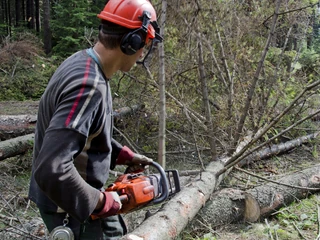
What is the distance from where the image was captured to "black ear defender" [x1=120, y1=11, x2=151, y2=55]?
176cm

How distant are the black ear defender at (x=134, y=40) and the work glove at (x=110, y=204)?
744 millimetres

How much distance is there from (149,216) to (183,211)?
0.45 metres

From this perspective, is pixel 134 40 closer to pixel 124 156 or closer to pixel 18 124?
pixel 124 156

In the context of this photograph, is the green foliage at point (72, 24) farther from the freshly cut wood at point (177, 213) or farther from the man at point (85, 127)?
the man at point (85, 127)

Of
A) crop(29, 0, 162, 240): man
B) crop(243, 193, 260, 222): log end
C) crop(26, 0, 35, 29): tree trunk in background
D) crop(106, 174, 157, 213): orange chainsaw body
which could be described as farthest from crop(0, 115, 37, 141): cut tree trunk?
crop(26, 0, 35, 29): tree trunk in background

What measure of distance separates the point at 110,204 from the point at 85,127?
19.0 inches

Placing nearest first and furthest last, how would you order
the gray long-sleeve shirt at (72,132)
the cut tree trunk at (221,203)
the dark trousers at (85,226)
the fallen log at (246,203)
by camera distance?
the gray long-sleeve shirt at (72,132)
the dark trousers at (85,226)
the cut tree trunk at (221,203)
the fallen log at (246,203)

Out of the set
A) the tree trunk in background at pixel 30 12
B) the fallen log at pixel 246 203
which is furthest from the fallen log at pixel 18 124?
the tree trunk in background at pixel 30 12

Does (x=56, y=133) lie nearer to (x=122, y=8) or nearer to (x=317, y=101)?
(x=122, y=8)

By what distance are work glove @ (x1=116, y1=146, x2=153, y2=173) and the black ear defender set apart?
2.81ft

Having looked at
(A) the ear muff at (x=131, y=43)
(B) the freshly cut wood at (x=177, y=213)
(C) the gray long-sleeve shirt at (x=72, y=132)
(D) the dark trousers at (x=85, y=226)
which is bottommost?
(B) the freshly cut wood at (x=177, y=213)

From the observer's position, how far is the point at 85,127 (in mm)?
1504

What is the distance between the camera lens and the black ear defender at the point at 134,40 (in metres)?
1.76

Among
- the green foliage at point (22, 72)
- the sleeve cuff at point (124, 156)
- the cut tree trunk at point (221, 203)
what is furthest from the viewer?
the green foliage at point (22, 72)
